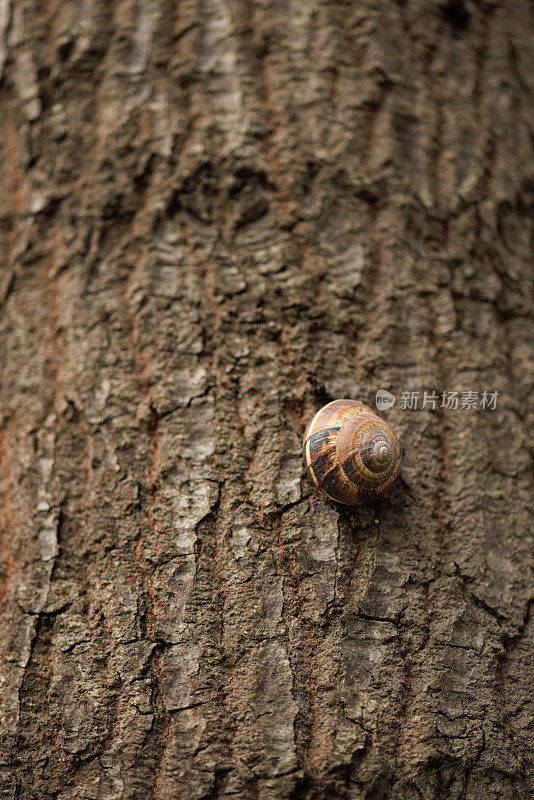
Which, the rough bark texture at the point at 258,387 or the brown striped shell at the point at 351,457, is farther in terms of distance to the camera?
the brown striped shell at the point at 351,457

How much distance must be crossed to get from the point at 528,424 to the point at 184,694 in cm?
118

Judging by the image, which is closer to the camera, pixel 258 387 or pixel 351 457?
pixel 351 457

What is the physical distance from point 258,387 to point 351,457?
320 mm

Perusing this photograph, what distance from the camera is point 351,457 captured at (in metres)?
1.48

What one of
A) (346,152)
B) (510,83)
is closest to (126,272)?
(346,152)

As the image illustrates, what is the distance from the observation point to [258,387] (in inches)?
63.9

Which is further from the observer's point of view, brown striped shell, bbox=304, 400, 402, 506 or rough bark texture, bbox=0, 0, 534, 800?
brown striped shell, bbox=304, 400, 402, 506

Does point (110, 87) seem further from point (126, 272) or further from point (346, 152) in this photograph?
point (346, 152)

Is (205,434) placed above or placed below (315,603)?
above

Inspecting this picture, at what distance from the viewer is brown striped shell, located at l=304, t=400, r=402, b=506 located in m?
1.48

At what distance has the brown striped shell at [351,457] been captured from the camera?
148 cm

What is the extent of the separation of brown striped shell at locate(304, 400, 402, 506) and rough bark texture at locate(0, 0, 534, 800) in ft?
0.20

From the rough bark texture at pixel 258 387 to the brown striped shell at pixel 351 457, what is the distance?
62mm

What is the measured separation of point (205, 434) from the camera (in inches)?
62.5
